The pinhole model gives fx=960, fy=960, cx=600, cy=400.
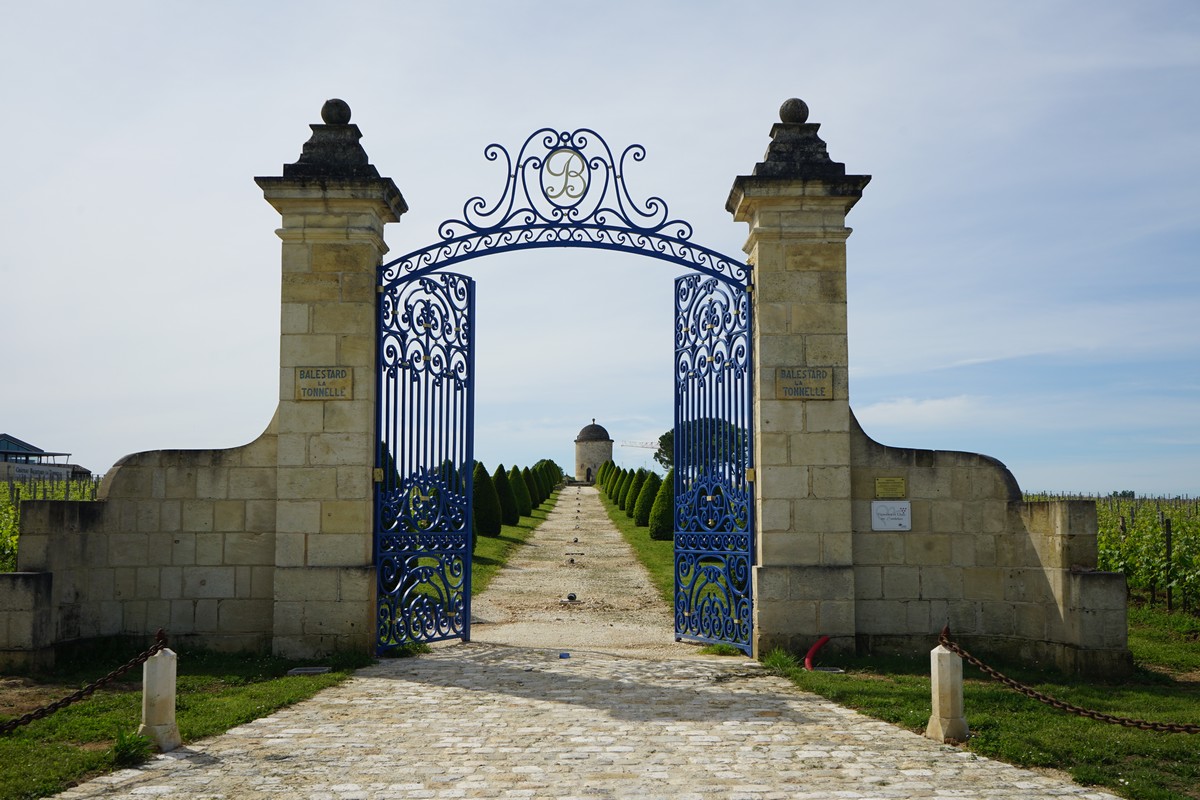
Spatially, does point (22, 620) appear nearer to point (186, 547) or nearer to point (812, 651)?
point (186, 547)

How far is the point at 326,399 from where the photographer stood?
27.7 feet

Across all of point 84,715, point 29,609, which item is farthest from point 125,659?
point 84,715

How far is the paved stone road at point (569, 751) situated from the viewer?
4.74m

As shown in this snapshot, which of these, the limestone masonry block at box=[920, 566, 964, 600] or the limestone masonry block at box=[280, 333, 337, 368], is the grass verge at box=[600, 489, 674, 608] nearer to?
the limestone masonry block at box=[920, 566, 964, 600]

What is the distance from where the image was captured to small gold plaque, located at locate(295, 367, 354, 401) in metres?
8.42

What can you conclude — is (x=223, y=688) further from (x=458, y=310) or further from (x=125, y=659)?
(x=458, y=310)

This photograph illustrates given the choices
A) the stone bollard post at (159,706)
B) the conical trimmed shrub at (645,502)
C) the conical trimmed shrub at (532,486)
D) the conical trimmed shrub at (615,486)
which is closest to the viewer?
the stone bollard post at (159,706)

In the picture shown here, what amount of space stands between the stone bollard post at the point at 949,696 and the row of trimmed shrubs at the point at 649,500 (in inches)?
284

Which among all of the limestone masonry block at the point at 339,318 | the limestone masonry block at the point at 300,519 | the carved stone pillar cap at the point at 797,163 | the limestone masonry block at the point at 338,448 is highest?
the carved stone pillar cap at the point at 797,163

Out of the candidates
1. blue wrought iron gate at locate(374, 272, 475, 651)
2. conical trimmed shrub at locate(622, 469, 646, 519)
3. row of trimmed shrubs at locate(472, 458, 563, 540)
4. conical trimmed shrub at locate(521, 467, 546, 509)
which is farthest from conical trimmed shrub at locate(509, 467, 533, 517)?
blue wrought iron gate at locate(374, 272, 475, 651)

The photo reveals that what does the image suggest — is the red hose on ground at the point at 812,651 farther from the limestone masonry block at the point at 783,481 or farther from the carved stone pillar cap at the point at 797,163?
the carved stone pillar cap at the point at 797,163


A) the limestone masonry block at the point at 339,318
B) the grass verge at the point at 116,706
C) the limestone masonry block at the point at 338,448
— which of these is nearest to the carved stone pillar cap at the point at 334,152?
the limestone masonry block at the point at 339,318

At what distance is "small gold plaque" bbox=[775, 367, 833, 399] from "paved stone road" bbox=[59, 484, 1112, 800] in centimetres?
246

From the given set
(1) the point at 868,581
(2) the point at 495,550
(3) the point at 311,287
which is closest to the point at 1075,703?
(1) the point at 868,581
